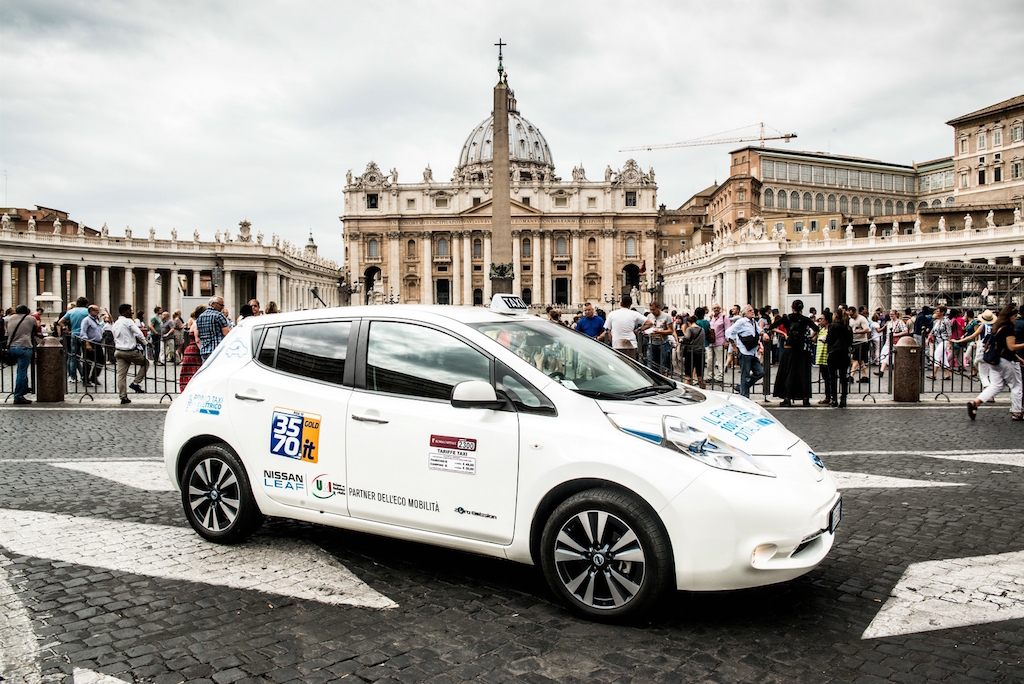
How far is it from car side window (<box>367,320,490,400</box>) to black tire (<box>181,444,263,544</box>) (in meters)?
1.17

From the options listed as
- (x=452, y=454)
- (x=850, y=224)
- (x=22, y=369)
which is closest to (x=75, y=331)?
(x=22, y=369)

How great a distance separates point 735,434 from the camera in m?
3.88

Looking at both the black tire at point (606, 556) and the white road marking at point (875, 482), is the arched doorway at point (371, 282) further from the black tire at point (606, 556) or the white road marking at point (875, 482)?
the black tire at point (606, 556)

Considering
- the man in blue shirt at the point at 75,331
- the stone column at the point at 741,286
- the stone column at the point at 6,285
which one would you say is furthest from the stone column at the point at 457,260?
the man in blue shirt at the point at 75,331

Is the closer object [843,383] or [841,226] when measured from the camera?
[843,383]

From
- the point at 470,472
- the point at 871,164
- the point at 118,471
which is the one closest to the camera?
the point at 470,472

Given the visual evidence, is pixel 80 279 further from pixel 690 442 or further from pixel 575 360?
pixel 690 442

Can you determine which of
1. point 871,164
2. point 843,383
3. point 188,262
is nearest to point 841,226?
point 871,164

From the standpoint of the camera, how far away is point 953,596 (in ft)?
13.3

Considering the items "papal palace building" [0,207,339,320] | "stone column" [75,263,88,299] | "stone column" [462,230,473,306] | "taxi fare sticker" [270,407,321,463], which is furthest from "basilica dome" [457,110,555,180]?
"taxi fare sticker" [270,407,321,463]

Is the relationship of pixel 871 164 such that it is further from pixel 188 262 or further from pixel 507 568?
pixel 507 568

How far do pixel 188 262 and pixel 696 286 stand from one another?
160 ft

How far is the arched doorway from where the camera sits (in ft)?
327

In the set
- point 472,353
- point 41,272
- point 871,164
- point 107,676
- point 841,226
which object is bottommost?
point 107,676
